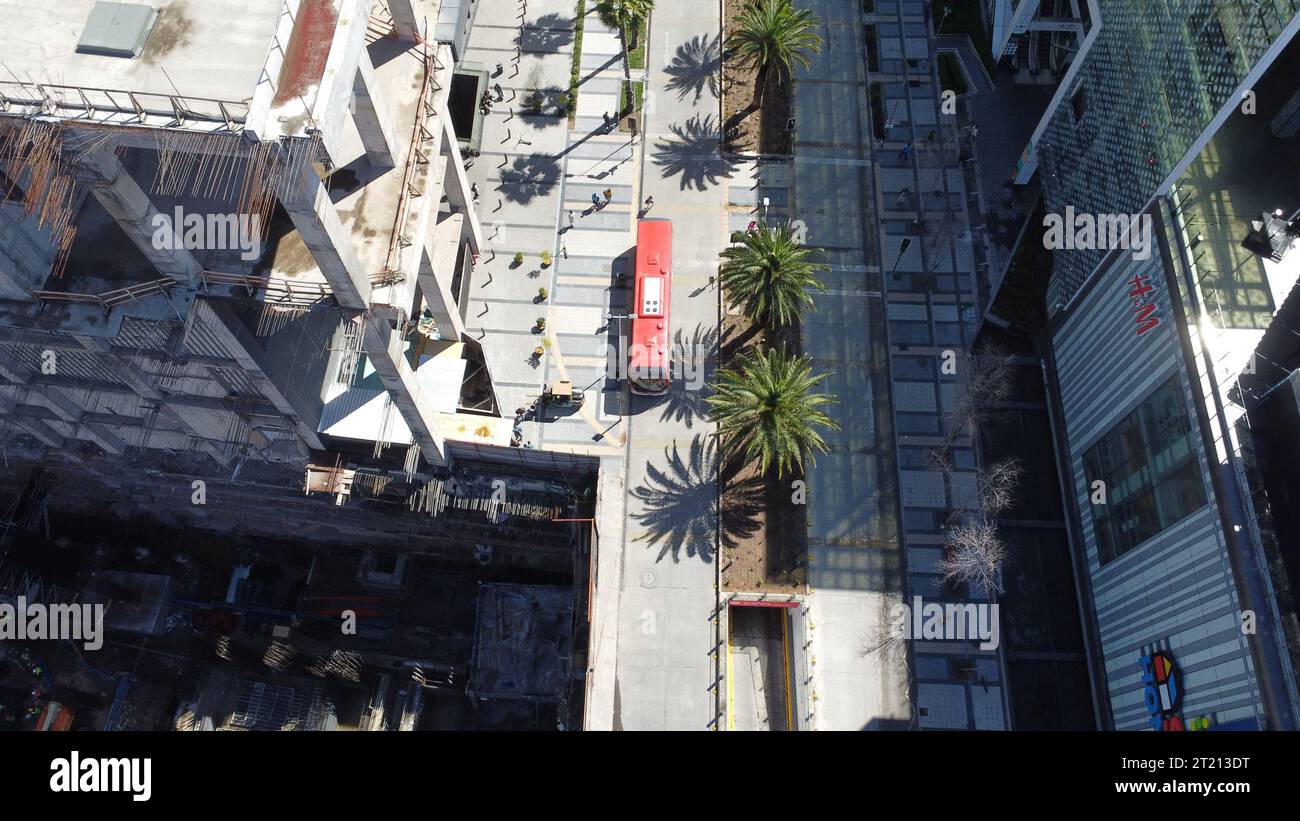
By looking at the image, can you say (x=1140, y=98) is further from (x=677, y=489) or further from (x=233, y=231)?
(x=233, y=231)

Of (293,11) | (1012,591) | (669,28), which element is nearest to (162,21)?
(293,11)

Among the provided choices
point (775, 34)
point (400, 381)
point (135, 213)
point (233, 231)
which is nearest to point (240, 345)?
point (233, 231)

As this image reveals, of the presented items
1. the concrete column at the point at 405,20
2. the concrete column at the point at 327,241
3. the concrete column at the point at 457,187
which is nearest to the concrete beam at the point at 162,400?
the concrete column at the point at 327,241

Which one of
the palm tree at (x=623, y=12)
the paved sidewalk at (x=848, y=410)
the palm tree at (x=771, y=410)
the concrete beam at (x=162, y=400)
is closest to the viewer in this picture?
the concrete beam at (x=162, y=400)

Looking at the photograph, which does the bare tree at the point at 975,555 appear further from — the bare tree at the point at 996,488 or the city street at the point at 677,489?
the city street at the point at 677,489
